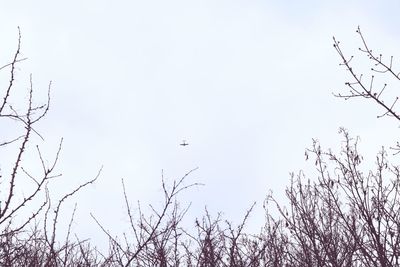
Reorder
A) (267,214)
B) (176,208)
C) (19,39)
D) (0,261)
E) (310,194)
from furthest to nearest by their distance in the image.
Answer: (310,194) < (267,214) < (176,208) < (0,261) < (19,39)

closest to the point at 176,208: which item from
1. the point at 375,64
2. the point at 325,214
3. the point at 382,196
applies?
the point at 375,64

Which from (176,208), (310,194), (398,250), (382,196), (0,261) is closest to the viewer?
(0,261)

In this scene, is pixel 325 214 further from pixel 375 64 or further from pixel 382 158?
pixel 375 64

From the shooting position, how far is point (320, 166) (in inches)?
262

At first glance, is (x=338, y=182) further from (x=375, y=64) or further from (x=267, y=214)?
(x=375, y=64)

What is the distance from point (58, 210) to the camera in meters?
2.78

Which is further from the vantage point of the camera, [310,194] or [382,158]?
[310,194]

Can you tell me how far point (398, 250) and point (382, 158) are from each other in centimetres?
134

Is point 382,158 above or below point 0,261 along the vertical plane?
above

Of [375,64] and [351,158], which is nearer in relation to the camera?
[375,64]

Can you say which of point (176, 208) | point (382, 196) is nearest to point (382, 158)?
point (382, 196)

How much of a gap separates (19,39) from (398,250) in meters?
4.23

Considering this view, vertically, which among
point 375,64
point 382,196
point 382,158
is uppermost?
point 382,158

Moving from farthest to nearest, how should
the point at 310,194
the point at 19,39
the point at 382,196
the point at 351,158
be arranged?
the point at 310,194, the point at 351,158, the point at 382,196, the point at 19,39
